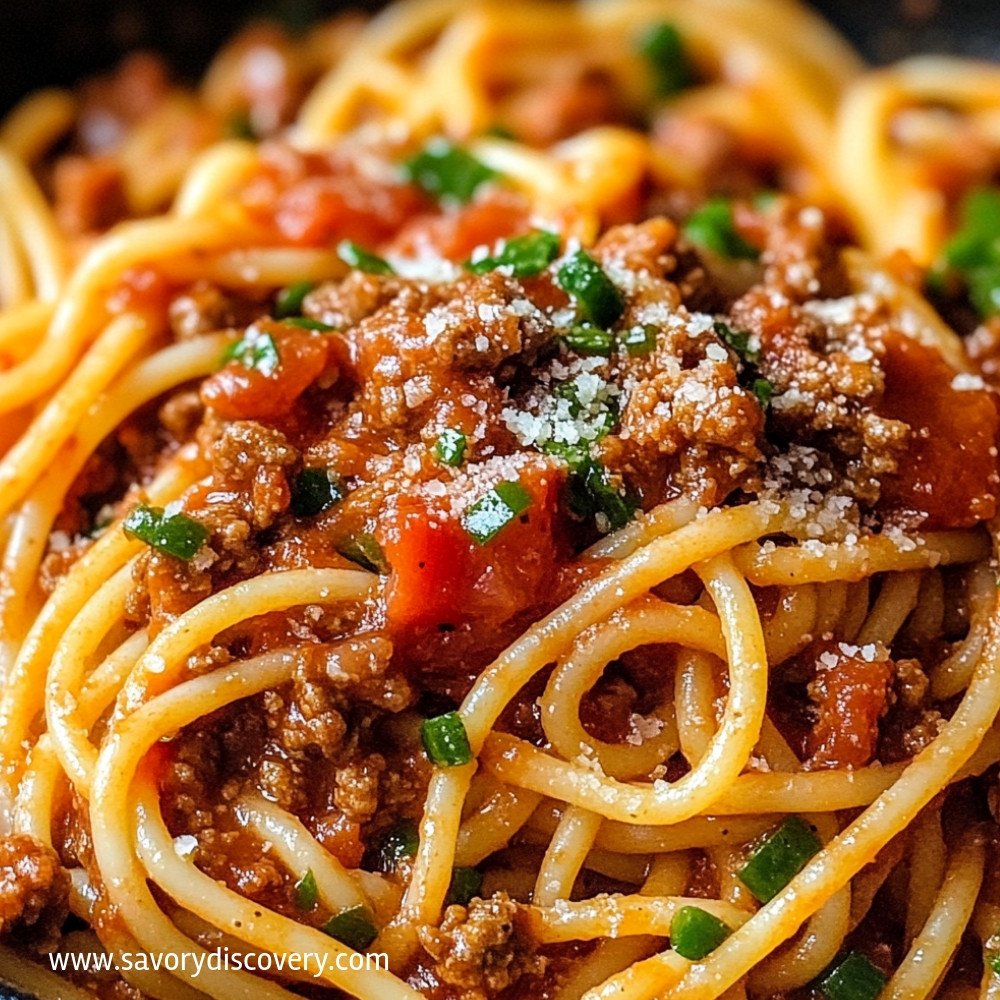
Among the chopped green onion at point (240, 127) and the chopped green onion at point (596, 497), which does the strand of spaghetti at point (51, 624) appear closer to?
the chopped green onion at point (596, 497)

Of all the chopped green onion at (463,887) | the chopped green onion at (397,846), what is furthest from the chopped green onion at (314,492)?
the chopped green onion at (463,887)

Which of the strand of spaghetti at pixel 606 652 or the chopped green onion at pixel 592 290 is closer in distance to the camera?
the strand of spaghetti at pixel 606 652

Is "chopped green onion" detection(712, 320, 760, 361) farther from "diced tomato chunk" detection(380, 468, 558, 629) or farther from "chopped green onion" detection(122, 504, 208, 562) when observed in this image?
"chopped green onion" detection(122, 504, 208, 562)

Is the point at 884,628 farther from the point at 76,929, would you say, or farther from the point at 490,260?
the point at 76,929

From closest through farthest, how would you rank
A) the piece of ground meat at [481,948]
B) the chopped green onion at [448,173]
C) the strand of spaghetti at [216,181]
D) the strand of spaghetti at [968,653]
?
the piece of ground meat at [481,948] → the strand of spaghetti at [968,653] → the strand of spaghetti at [216,181] → the chopped green onion at [448,173]

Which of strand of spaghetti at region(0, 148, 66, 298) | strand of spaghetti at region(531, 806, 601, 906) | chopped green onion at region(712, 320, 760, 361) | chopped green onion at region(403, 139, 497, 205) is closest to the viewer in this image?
strand of spaghetti at region(531, 806, 601, 906)

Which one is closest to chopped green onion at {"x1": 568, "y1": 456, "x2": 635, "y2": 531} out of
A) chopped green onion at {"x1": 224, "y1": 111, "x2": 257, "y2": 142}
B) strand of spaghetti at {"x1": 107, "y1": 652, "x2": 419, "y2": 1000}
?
strand of spaghetti at {"x1": 107, "y1": 652, "x2": 419, "y2": 1000}
